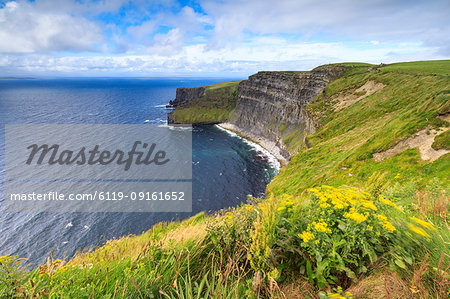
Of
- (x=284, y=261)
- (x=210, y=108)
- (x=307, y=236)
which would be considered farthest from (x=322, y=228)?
(x=210, y=108)

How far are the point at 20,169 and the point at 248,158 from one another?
229ft

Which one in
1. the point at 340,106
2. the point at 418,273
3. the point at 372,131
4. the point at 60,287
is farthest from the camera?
the point at 340,106

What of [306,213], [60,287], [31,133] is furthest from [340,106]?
[31,133]

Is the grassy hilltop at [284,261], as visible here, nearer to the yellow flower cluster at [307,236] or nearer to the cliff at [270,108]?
the yellow flower cluster at [307,236]

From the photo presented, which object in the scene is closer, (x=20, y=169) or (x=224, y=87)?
(x=20, y=169)

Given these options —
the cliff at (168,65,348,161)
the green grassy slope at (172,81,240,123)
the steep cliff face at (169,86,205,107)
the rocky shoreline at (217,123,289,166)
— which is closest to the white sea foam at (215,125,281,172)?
the rocky shoreline at (217,123,289,166)

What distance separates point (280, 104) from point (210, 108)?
58220 mm

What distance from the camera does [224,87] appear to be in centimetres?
17200

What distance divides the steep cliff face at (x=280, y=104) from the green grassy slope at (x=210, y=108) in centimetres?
1240

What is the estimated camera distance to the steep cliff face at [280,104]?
83.7m

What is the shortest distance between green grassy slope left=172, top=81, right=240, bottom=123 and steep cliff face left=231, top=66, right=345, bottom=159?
12.4m

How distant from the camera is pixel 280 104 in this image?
105 m

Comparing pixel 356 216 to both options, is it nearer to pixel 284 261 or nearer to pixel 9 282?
pixel 284 261

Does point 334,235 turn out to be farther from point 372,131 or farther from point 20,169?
point 20,169
